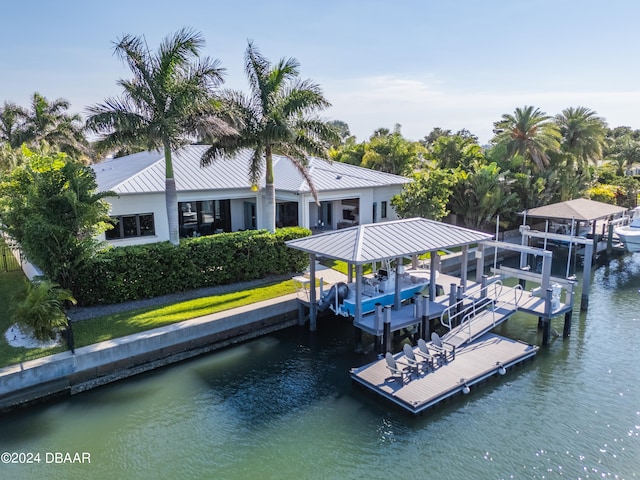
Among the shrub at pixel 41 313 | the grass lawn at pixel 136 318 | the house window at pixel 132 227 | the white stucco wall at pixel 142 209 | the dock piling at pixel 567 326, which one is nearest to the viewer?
the grass lawn at pixel 136 318

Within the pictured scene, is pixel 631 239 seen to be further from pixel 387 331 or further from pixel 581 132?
pixel 387 331

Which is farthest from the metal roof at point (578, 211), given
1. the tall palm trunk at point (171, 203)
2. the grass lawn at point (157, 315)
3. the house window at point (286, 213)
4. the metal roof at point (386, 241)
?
the tall palm trunk at point (171, 203)

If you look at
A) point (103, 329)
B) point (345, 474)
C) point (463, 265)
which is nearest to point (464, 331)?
point (463, 265)

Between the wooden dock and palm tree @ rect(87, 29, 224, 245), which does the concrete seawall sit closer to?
the wooden dock

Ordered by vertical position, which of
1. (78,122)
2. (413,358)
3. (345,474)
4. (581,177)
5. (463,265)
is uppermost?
(78,122)

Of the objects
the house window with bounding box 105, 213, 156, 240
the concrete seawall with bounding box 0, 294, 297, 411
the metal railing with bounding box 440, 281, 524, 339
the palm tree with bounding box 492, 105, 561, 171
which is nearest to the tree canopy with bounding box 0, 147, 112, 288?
the concrete seawall with bounding box 0, 294, 297, 411

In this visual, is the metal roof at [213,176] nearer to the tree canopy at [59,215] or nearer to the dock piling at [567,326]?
the tree canopy at [59,215]

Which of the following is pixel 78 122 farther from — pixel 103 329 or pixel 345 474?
pixel 345 474
